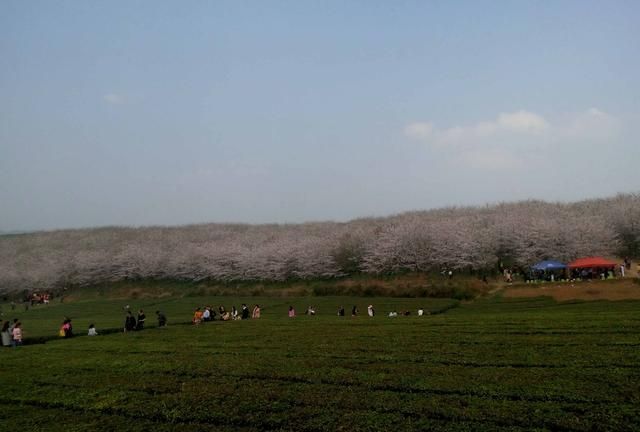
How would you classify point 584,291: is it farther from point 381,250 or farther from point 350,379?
point 381,250

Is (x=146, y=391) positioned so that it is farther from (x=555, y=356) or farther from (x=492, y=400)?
(x=555, y=356)

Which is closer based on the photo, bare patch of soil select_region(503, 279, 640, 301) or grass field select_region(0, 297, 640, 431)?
grass field select_region(0, 297, 640, 431)

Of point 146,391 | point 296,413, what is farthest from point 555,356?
point 146,391

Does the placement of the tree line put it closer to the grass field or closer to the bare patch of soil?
the bare patch of soil

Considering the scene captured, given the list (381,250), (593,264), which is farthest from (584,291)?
(381,250)

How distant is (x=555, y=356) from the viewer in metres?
20.1

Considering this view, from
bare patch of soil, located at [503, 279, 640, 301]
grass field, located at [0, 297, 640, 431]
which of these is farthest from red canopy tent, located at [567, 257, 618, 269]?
grass field, located at [0, 297, 640, 431]

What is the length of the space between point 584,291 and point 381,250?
46448 millimetres

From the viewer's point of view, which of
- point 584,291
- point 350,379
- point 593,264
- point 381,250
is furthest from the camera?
point 381,250

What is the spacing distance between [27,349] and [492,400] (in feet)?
95.7

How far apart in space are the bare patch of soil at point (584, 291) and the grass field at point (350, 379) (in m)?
13.1

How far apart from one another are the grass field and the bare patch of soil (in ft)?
42.9

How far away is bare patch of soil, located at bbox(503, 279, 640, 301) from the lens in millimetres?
44203

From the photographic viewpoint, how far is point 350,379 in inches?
738
